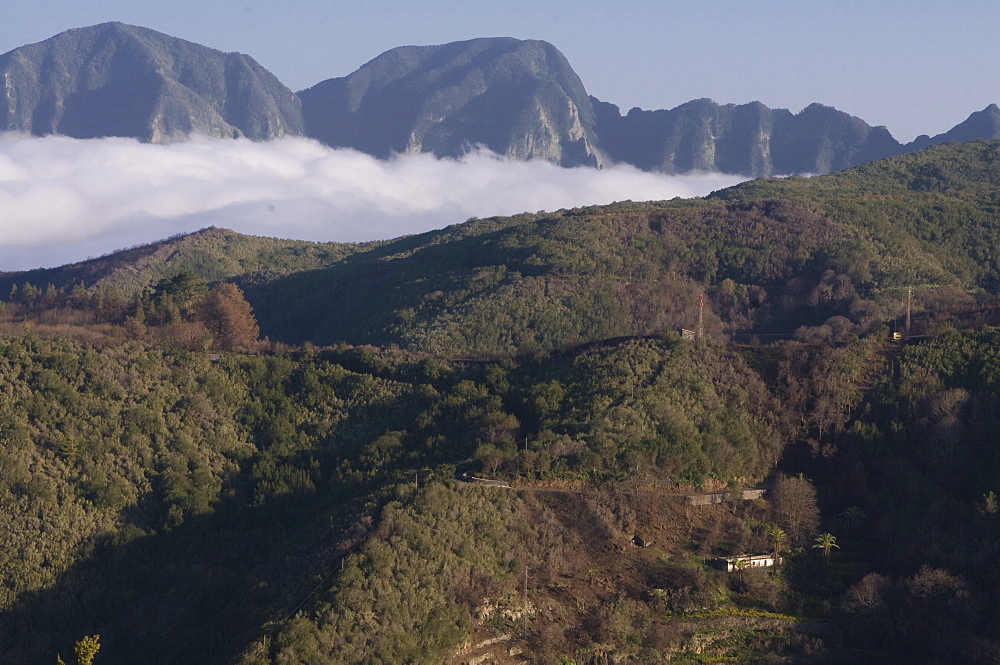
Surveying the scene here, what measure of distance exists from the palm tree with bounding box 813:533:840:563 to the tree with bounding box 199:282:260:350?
46.8 metres

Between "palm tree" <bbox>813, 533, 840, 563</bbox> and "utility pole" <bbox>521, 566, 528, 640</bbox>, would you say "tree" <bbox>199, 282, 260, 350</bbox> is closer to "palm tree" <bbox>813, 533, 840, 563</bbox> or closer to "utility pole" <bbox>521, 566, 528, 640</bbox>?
"utility pole" <bbox>521, 566, 528, 640</bbox>

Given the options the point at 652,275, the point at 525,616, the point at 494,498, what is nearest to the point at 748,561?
the point at 525,616

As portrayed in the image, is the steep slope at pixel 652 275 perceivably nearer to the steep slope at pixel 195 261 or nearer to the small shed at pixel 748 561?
the steep slope at pixel 195 261

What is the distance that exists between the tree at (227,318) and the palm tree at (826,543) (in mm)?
46752

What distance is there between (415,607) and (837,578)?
21143 millimetres

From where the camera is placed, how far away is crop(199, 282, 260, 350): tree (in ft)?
316

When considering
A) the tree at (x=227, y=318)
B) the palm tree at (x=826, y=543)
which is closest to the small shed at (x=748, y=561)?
the palm tree at (x=826, y=543)

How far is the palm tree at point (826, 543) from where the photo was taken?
61.3m

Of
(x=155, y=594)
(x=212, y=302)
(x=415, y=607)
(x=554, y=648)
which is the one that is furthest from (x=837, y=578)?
(x=212, y=302)

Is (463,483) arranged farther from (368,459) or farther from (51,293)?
(51,293)

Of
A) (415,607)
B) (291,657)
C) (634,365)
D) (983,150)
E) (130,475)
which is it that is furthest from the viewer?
(983,150)

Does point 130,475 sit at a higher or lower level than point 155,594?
higher

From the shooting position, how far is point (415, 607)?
51531mm

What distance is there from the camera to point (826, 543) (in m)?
61.5
